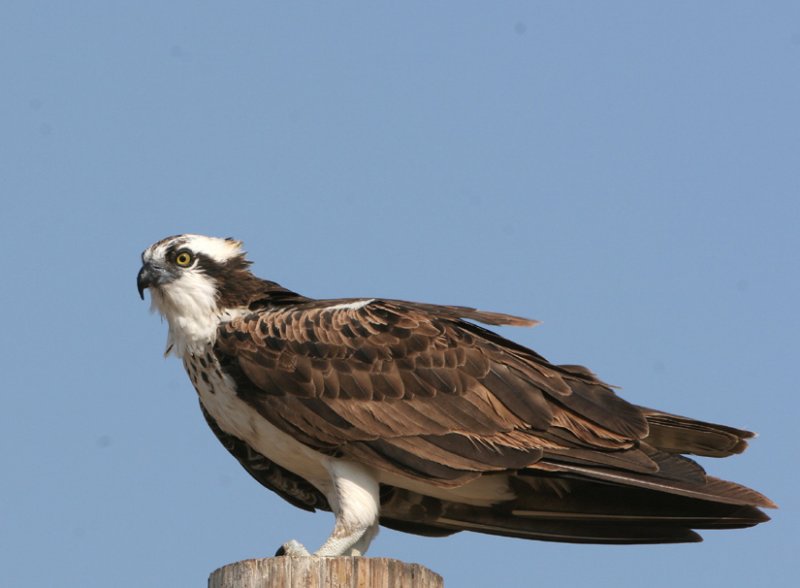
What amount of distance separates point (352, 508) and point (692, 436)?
2228 millimetres

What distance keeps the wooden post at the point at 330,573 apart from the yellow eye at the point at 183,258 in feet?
10.0

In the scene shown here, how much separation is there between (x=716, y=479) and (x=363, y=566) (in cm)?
277

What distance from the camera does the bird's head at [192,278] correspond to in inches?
341

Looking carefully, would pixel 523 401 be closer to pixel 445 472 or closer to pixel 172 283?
pixel 445 472

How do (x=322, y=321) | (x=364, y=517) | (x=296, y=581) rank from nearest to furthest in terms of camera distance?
(x=296, y=581), (x=364, y=517), (x=322, y=321)

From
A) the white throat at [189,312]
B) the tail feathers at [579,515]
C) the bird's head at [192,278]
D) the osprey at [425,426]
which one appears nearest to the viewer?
the osprey at [425,426]

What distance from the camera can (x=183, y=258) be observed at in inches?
350

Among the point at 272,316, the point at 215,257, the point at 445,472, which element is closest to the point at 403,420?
the point at 445,472

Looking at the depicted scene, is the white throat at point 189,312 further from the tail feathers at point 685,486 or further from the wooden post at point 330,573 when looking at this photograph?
the wooden post at point 330,573

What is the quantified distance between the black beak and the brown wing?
659 millimetres

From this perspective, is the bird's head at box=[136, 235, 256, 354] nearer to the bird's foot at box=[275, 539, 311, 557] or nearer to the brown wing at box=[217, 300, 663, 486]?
the brown wing at box=[217, 300, 663, 486]

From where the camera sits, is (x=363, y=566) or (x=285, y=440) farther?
(x=285, y=440)

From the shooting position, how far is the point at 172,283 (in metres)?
8.74

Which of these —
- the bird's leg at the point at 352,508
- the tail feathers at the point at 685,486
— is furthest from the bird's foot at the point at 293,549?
the tail feathers at the point at 685,486
